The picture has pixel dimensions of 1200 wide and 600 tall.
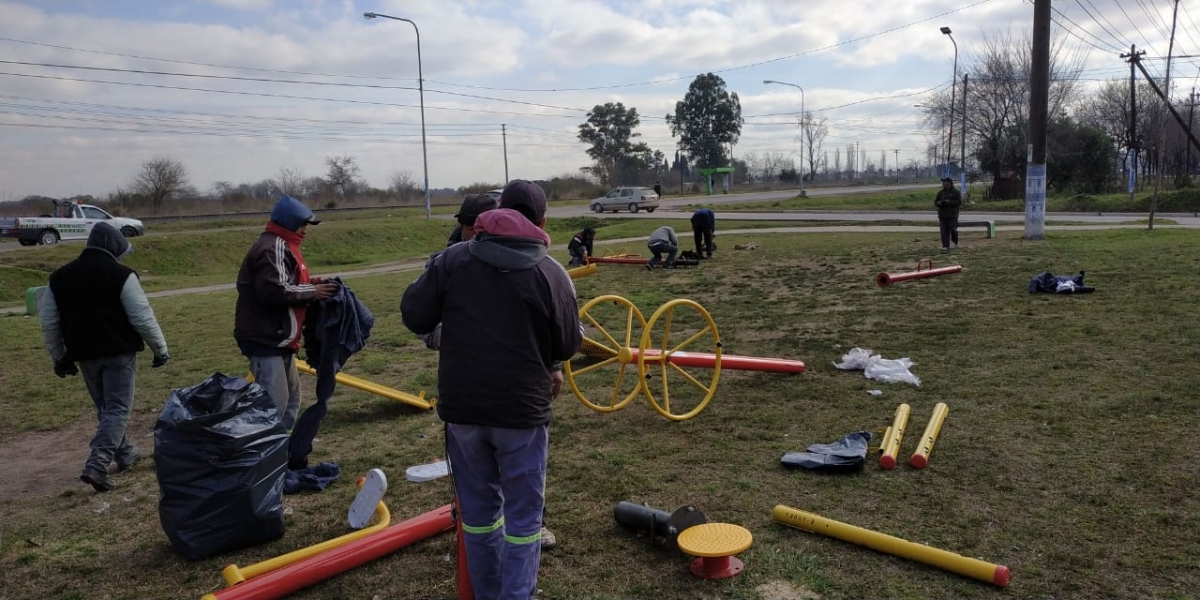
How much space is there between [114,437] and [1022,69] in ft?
155

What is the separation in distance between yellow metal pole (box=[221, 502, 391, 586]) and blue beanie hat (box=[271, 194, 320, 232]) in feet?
5.92

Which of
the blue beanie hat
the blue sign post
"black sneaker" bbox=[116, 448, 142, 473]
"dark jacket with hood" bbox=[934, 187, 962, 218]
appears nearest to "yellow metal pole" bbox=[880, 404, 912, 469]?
the blue beanie hat

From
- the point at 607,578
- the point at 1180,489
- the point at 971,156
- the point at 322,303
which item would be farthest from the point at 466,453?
the point at 971,156

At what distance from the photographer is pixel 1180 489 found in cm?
429

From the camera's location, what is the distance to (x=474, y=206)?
430 cm

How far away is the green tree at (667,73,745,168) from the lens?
271ft

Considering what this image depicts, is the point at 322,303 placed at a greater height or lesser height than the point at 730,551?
greater

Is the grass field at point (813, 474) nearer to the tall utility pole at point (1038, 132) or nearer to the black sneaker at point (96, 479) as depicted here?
the black sneaker at point (96, 479)

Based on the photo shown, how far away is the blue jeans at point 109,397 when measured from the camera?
16.6 feet

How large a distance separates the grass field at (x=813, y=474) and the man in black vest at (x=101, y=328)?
0.38m

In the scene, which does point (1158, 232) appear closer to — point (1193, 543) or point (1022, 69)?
point (1193, 543)

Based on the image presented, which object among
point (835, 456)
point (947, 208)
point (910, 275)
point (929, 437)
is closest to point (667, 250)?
point (910, 275)

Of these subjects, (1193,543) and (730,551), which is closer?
(730,551)

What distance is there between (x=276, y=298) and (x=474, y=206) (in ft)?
4.18
